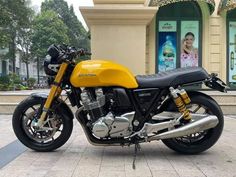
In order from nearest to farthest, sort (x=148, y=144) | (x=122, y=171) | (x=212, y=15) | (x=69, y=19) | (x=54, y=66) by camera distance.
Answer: (x=122, y=171)
(x=54, y=66)
(x=148, y=144)
(x=212, y=15)
(x=69, y=19)

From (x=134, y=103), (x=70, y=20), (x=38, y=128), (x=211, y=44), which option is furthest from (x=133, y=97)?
(x=70, y=20)

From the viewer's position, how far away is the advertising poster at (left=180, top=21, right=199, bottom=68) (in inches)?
646

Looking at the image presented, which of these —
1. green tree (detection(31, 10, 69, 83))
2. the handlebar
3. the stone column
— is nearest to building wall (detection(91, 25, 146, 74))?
the stone column

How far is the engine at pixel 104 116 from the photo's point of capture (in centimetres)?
552

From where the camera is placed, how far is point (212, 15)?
643 inches

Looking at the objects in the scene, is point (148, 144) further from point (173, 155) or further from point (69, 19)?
point (69, 19)

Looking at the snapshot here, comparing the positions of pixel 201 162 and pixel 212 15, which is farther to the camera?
pixel 212 15

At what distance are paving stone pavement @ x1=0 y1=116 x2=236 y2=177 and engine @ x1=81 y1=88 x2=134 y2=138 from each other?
0.34 meters

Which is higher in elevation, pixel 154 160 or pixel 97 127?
pixel 97 127

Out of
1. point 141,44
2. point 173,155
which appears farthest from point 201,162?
point 141,44

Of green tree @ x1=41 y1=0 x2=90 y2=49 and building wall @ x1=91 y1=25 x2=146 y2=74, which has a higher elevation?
green tree @ x1=41 y1=0 x2=90 y2=49

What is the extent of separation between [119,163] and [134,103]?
783 millimetres

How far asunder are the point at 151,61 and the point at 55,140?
10765 millimetres

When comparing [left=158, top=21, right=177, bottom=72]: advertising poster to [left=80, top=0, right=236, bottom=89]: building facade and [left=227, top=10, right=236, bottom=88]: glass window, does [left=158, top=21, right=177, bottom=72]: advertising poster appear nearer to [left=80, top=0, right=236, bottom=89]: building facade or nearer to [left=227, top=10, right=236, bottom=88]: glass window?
[left=80, top=0, right=236, bottom=89]: building facade
